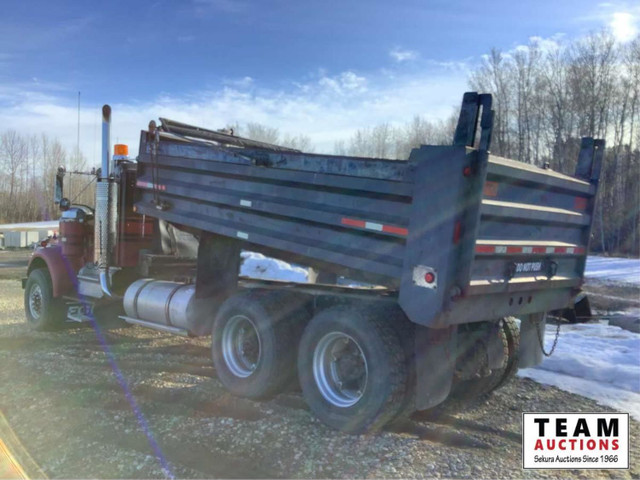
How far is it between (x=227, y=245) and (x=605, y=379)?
4.63 metres

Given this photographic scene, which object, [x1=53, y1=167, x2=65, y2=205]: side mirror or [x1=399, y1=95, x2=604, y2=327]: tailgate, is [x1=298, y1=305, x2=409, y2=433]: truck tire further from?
[x1=53, y1=167, x2=65, y2=205]: side mirror

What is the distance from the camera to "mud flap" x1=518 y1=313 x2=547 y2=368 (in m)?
5.26

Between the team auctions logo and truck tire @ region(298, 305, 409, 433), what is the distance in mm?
1077

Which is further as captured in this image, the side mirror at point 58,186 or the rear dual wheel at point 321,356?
the side mirror at point 58,186

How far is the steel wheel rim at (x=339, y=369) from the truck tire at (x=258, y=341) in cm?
44

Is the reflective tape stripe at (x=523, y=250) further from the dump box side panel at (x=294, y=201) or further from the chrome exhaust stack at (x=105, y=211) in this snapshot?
the chrome exhaust stack at (x=105, y=211)

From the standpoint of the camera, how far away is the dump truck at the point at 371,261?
385cm

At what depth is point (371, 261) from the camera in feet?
14.2

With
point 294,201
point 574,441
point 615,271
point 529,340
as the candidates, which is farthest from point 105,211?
point 615,271

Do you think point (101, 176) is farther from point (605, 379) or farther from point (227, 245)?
point (605, 379)

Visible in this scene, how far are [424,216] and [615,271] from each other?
58.3ft

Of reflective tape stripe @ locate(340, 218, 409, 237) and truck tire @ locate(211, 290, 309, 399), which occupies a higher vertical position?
reflective tape stripe @ locate(340, 218, 409, 237)

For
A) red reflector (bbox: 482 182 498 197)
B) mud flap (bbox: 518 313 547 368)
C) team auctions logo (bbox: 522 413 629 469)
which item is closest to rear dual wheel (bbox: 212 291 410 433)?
team auctions logo (bbox: 522 413 629 469)

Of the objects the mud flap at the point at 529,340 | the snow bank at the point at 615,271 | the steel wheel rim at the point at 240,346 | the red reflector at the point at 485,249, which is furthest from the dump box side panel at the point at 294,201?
the snow bank at the point at 615,271
